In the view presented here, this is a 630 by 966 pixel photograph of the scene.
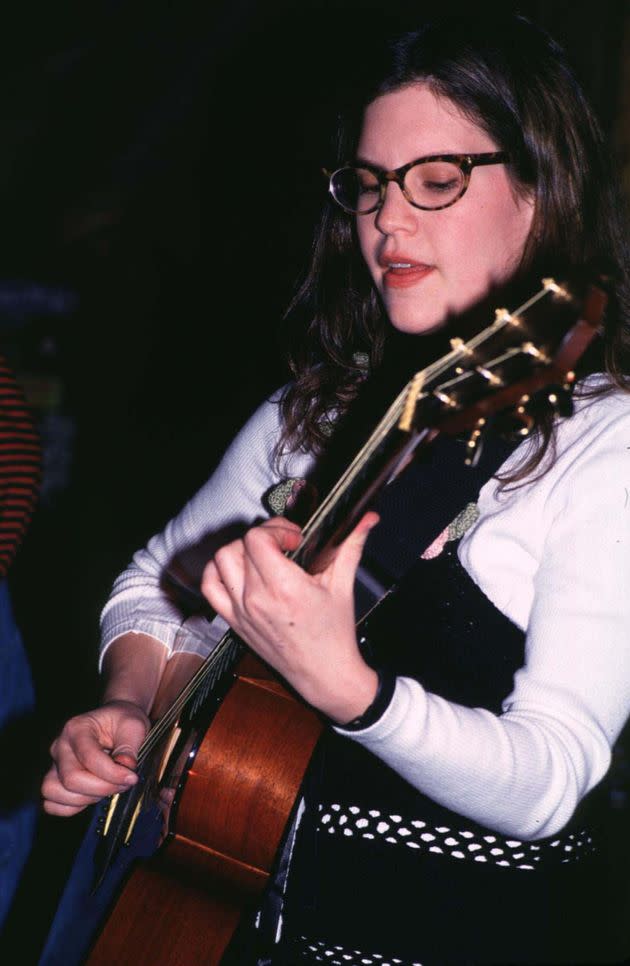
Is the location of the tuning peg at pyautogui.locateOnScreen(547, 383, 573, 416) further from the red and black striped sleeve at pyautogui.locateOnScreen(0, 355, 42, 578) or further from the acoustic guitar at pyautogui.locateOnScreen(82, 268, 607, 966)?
the red and black striped sleeve at pyautogui.locateOnScreen(0, 355, 42, 578)

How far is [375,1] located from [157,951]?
3330mm

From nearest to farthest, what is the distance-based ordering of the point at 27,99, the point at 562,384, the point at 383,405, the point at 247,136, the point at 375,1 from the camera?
the point at 562,384, the point at 383,405, the point at 375,1, the point at 247,136, the point at 27,99

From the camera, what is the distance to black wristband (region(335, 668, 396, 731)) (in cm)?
100

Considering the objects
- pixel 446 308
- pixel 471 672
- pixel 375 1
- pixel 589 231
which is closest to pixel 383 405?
pixel 446 308

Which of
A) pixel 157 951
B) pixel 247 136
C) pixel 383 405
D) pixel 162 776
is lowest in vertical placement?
pixel 157 951

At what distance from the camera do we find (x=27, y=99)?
4707mm

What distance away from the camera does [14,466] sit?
1.77 m

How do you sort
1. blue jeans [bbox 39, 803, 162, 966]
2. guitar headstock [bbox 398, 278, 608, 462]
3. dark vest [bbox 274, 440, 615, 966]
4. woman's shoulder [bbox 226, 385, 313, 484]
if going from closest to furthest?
1. guitar headstock [bbox 398, 278, 608, 462]
2. dark vest [bbox 274, 440, 615, 966]
3. blue jeans [bbox 39, 803, 162, 966]
4. woman's shoulder [bbox 226, 385, 313, 484]

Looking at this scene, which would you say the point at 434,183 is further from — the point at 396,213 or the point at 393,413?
the point at 393,413

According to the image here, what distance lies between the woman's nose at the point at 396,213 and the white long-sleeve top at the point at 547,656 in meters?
0.35

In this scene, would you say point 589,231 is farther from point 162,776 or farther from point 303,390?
point 162,776

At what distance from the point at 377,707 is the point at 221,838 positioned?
15.4 inches

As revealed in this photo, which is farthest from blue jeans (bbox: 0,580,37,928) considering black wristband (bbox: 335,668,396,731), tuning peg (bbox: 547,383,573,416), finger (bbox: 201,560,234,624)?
tuning peg (bbox: 547,383,573,416)

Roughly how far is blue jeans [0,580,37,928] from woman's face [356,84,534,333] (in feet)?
3.63
